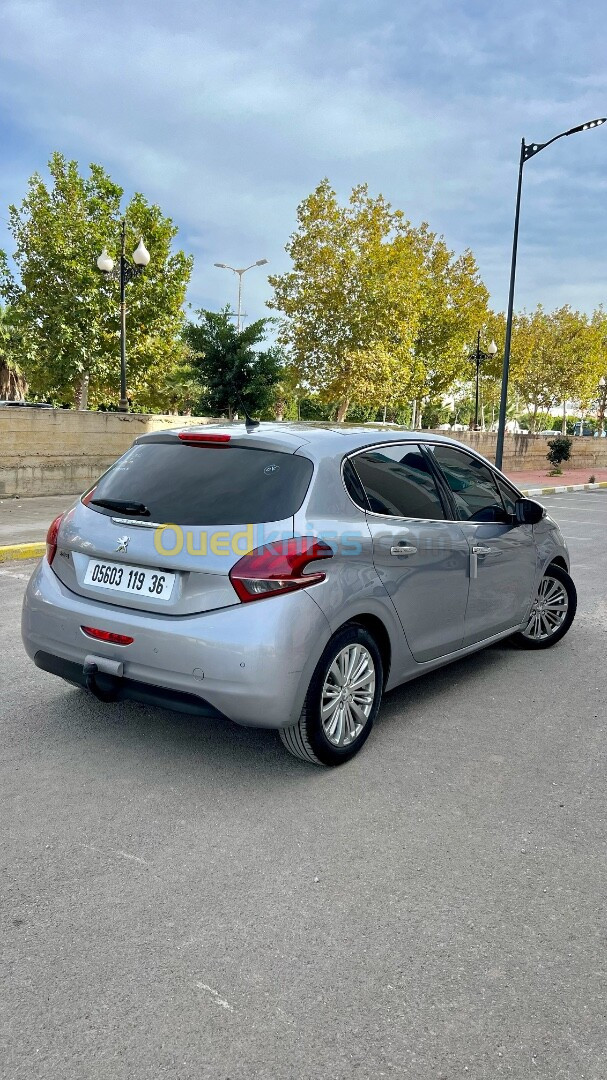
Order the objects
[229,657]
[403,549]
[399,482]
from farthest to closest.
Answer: [399,482] < [403,549] < [229,657]

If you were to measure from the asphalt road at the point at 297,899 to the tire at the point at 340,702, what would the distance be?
0.13 meters

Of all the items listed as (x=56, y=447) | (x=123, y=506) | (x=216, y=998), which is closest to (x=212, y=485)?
(x=123, y=506)

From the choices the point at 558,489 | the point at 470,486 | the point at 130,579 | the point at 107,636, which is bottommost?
the point at 558,489

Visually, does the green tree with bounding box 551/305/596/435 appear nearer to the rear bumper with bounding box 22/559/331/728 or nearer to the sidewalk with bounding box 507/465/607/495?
the sidewalk with bounding box 507/465/607/495

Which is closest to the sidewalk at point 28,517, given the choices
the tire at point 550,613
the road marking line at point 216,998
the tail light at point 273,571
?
the tire at point 550,613

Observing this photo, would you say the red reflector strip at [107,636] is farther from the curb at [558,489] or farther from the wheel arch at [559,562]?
the curb at [558,489]

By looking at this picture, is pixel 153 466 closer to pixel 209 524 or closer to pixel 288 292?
pixel 209 524

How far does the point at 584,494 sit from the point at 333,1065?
2514 centimetres

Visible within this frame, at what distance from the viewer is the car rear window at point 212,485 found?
3434 millimetres

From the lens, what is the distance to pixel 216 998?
2135 millimetres

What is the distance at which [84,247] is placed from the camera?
32406 millimetres

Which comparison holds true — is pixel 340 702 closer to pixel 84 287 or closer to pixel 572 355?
pixel 84 287

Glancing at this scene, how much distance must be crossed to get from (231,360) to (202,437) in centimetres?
3249

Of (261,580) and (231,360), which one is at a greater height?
(231,360)
